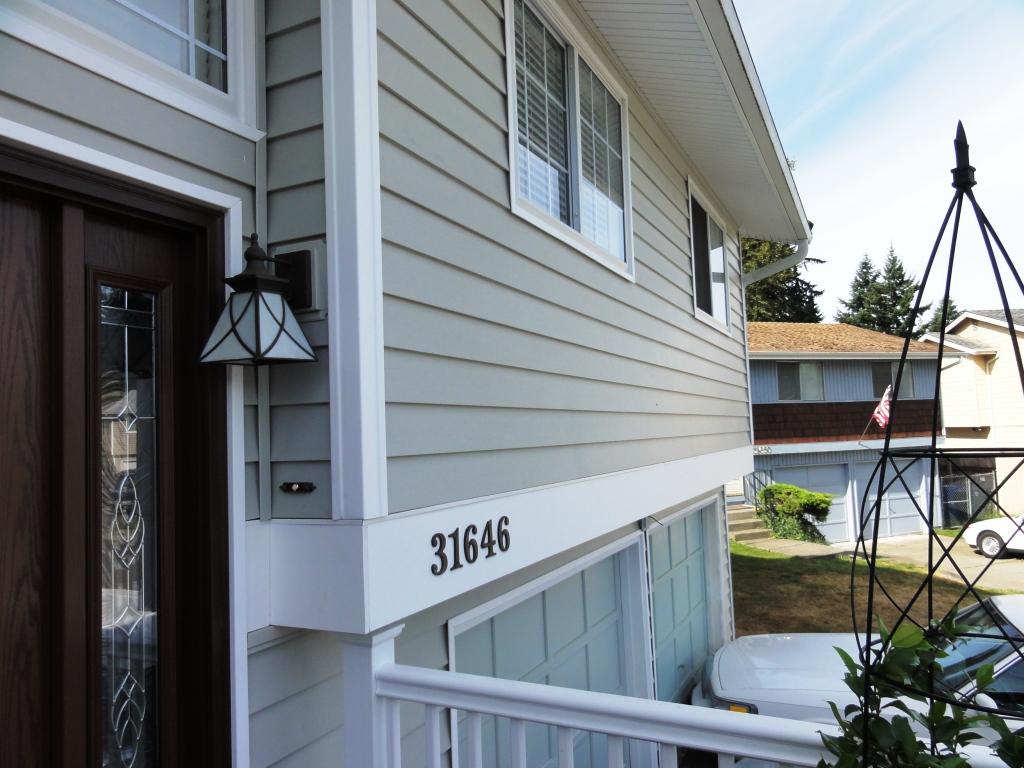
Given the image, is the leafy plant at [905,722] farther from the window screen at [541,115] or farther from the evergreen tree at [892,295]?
the evergreen tree at [892,295]

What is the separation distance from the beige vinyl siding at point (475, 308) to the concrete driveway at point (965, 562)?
29.9ft

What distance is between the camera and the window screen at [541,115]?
3303mm

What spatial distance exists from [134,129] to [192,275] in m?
0.39

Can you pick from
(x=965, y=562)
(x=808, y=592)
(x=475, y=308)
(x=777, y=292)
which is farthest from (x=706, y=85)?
(x=777, y=292)

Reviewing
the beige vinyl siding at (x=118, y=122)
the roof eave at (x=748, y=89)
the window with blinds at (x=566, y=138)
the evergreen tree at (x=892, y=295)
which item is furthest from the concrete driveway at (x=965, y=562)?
the evergreen tree at (x=892, y=295)

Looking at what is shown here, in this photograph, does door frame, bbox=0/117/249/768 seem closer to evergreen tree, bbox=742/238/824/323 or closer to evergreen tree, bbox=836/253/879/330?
evergreen tree, bbox=742/238/824/323

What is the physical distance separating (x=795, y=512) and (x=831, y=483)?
6.42 ft

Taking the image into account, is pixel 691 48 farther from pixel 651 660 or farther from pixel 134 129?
pixel 651 660

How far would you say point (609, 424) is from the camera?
155 inches

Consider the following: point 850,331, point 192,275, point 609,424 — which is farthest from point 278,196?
point 850,331

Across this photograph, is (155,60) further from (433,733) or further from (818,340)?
(818,340)

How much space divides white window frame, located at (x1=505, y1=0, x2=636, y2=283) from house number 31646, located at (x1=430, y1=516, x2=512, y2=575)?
4.44 feet

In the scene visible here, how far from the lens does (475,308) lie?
2637mm

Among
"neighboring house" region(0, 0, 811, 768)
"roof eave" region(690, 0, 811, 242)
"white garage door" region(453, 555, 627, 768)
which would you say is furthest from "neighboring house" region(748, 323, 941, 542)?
"neighboring house" region(0, 0, 811, 768)
